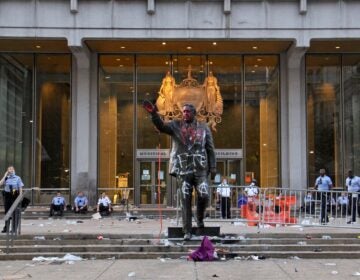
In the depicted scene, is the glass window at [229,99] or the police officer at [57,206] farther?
the glass window at [229,99]

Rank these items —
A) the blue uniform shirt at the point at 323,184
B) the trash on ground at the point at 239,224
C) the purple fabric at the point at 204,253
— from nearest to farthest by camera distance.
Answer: the purple fabric at the point at 204,253 < the trash on ground at the point at 239,224 < the blue uniform shirt at the point at 323,184

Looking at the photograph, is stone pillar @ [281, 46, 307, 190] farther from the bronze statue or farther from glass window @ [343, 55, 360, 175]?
the bronze statue

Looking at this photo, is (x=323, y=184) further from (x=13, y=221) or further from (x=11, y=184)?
(x=13, y=221)

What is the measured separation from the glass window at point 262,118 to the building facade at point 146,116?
46mm

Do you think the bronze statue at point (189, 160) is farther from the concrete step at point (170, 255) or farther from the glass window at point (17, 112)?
the glass window at point (17, 112)

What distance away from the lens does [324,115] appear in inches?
1060

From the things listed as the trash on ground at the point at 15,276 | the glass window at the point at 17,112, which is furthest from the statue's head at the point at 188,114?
the glass window at the point at 17,112

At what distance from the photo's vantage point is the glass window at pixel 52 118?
26406 millimetres

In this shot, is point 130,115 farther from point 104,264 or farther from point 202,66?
point 104,264

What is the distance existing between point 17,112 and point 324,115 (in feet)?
46.6

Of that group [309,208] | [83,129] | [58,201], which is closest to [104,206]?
[58,201]

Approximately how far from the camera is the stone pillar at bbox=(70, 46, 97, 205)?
83.6ft

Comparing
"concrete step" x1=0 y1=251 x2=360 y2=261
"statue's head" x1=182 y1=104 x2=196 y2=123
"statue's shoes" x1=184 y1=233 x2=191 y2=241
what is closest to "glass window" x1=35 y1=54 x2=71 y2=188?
"concrete step" x1=0 y1=251 x2=360 y2=261

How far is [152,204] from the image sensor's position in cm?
2611
